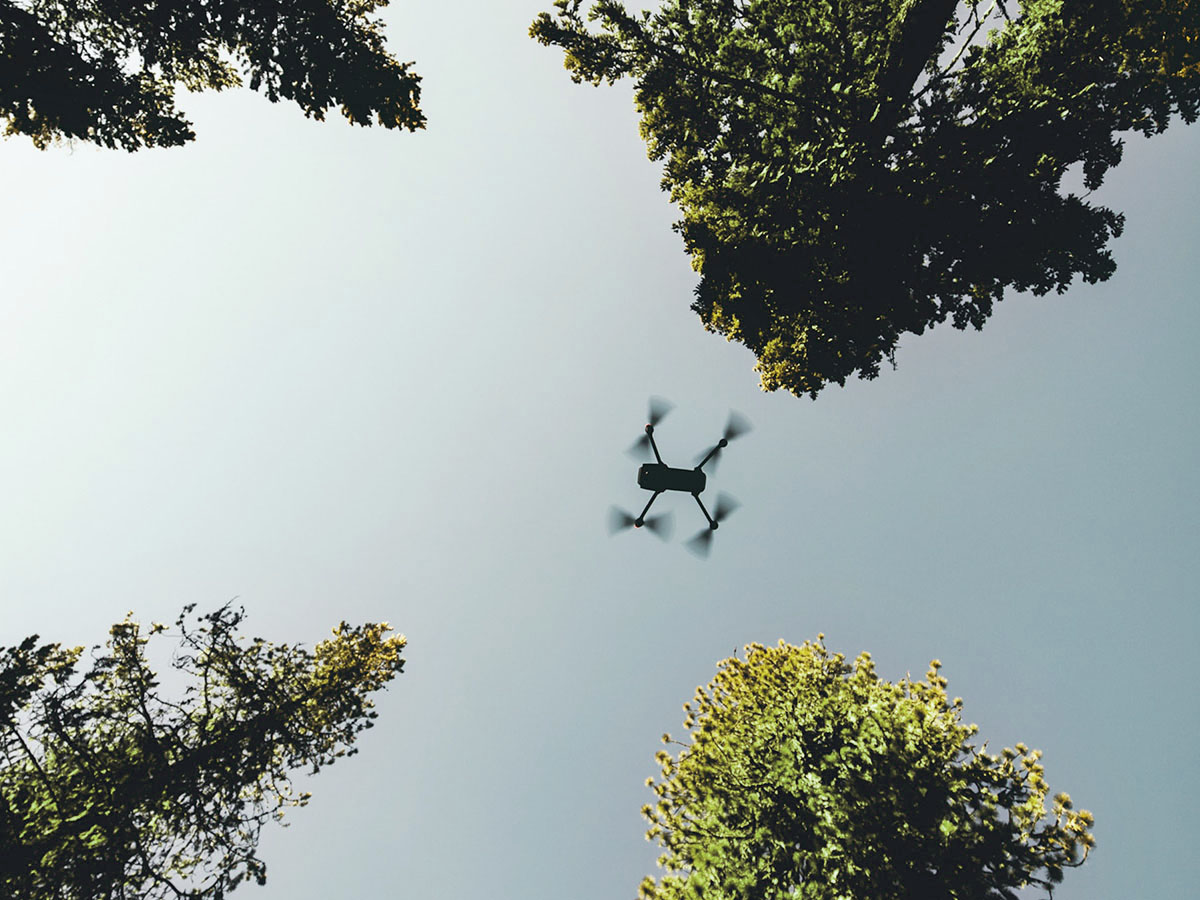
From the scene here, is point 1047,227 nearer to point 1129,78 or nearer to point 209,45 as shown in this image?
point 1129,78

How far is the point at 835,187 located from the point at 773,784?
10.4 metres

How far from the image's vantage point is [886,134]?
8.52m

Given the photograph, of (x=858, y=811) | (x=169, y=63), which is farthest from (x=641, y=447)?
(x=169, y=63)

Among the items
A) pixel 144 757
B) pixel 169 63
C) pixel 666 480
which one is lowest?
pixel 144 757

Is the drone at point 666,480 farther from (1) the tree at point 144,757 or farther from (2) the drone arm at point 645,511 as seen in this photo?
(1) the tree at point 144,757

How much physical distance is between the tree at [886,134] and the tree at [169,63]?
343 cm

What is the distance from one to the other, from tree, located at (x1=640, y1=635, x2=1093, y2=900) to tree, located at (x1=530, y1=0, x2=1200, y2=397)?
680cm

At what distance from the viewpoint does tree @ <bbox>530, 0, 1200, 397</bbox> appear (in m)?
7.87

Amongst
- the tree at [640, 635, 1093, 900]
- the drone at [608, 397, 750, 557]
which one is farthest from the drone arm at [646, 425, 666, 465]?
the tree at [640, 635, 1093, 900]

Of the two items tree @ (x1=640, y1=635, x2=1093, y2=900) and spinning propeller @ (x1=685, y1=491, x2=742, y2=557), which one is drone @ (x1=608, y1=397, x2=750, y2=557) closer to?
spinning propeller @ (x1=685, y1=491, x2=742, y2=557)

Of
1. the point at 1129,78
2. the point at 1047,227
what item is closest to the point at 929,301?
the point at 1047,227

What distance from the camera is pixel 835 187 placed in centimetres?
855

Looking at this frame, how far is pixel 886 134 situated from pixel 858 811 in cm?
1115

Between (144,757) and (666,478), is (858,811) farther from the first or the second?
(144,757)
